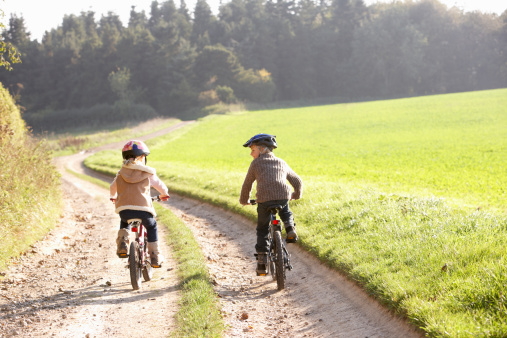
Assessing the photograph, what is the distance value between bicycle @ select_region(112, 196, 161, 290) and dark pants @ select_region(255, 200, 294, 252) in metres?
1.83

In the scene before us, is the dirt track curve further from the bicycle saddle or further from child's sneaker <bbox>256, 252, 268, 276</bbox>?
the bicycle saddle

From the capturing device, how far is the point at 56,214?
17078 mm

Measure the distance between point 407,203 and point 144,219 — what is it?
6.36m

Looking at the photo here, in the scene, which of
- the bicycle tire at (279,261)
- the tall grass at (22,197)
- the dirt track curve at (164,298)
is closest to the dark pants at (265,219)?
the bicycle tire at (279,261)

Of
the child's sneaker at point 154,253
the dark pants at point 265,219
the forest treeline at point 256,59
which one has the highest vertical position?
the forest treeline at point 256,59

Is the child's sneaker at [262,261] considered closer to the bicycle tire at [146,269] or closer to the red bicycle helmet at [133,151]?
the bicycle tire at [146,269]

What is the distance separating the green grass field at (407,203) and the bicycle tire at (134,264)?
10.9 ft

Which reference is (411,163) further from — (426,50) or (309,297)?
(426,50)

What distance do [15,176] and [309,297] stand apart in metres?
9.94

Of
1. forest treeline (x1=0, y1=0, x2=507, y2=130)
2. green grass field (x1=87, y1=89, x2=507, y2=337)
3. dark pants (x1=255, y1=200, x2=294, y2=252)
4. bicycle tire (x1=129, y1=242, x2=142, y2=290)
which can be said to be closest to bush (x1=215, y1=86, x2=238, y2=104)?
forest treeline (x1=0, y1=0, x2=507, y2=130)

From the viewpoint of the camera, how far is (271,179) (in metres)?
8.41

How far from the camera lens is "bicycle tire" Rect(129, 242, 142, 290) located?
841 centimetres

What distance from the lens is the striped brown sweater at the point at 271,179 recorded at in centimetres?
838

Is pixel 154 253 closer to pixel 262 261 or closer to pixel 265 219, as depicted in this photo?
pixel 262 261
